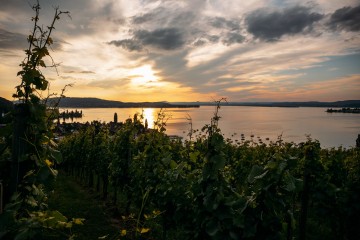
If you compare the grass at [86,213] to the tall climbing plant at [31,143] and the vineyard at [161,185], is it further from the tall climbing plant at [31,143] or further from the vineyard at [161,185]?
the tall climbing plant at [31,143]

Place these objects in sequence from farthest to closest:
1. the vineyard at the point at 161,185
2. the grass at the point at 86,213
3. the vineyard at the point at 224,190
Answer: the grass at the point at 86,213 < the vineyard at the point at 224,190 < the vineyard at the point at 161,185

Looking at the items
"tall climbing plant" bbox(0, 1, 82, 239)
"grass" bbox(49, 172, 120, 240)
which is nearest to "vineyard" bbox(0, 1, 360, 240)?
"tall climbing plant" bbox(0, 1, 82, 239)

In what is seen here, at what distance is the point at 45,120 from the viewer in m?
3.60

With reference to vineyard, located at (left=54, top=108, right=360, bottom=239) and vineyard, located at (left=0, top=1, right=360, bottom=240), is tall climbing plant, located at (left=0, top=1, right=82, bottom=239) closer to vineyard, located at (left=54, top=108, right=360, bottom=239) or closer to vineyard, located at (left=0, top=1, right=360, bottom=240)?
vineyard, located at (left=0, top=1, right=360, bottom=240)

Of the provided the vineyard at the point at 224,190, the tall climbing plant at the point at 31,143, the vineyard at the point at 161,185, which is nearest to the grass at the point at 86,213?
the vineyard at the point at 224,190

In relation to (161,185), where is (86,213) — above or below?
below

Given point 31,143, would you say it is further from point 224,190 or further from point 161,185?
point 161,185

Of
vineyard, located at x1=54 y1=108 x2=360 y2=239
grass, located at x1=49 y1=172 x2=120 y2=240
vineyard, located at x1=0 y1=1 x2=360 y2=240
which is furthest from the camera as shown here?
grass, located at x1=49 y1=172 x2=120 y2=240

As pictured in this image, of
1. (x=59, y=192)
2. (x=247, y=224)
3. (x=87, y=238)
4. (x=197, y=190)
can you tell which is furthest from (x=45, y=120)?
(x=59, y=192)

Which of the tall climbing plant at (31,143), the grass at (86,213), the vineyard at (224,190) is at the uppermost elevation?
the tall climbing plant at (31,143)

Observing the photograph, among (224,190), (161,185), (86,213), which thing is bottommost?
(86,213)

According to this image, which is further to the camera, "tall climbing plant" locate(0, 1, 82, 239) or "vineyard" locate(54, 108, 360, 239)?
"vineyard" locate(54, 108, 360, 239)

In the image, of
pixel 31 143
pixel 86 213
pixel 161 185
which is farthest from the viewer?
pixel 86 213

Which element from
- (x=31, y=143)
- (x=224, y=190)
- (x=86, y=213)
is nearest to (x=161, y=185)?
(x=224, y=190)
